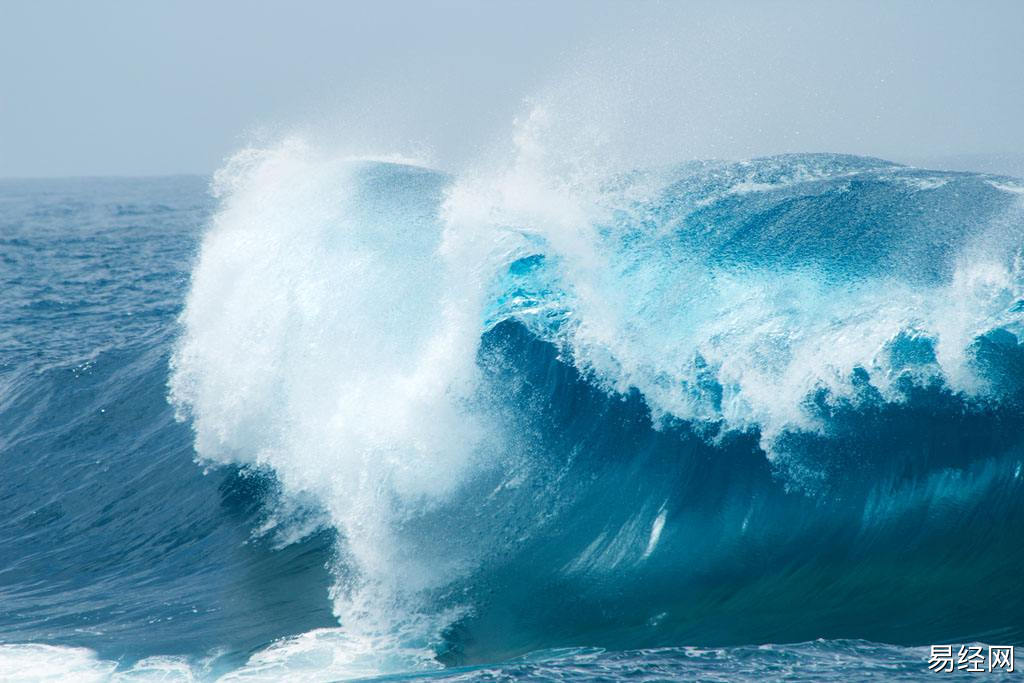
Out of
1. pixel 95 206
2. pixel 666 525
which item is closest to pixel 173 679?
pixel 666 525

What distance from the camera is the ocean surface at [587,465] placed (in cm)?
575

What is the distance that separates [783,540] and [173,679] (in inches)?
162

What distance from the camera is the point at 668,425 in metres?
6.88

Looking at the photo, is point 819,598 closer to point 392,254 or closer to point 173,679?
point 173,679

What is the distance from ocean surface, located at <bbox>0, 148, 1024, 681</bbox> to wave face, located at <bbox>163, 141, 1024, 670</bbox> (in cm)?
2
